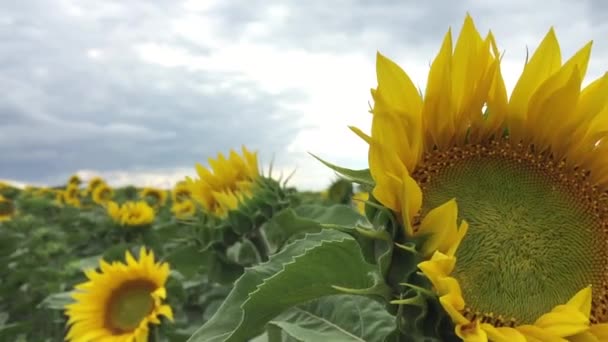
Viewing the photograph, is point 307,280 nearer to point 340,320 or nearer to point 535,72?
point 340,320

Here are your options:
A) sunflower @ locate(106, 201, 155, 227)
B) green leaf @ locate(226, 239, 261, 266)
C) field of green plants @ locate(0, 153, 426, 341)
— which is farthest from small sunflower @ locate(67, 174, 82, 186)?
green leaf @ locate(226, 239, 261, 266)

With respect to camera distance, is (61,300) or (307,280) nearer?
(307,280)

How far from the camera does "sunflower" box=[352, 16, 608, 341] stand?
45.0 inches

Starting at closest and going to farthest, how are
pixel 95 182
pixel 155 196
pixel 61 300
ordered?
pixel 61 300 < pixel 155 196 < pixel 95 182

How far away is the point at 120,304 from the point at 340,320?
6.35 ft

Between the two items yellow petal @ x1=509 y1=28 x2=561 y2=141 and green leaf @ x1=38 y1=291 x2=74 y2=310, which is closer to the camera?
yellow petal @ x1=509 y1=28 x2=561 y2=141

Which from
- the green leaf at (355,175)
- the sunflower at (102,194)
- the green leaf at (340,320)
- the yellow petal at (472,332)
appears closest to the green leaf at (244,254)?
the green leaf at (340,320)

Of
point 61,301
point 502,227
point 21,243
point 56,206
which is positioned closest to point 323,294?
point 502,227

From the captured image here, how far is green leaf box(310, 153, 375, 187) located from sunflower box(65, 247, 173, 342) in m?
1.95

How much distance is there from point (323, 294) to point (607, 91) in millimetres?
629

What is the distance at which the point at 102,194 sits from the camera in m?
10.0

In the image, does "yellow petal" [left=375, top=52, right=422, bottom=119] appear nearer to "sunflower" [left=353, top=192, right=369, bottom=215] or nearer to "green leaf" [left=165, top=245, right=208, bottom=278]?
"sunflower" [left=353, top=192, right=369, bottom=215]

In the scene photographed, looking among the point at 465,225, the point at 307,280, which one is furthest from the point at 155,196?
the point at 465,225

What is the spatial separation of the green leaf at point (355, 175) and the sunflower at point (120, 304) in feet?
6.41
